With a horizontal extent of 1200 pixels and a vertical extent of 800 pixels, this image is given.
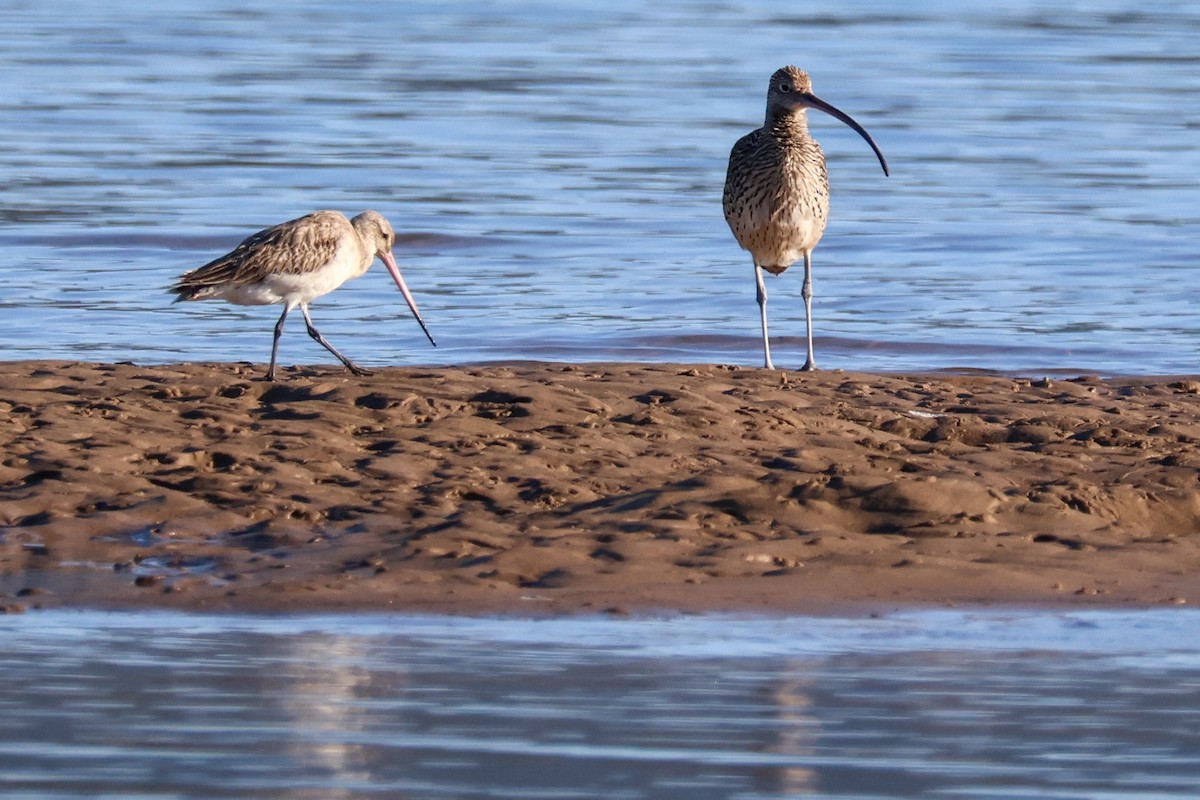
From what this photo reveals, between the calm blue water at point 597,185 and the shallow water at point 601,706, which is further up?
the calm blue water at point 597,185

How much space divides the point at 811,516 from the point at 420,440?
160 cm

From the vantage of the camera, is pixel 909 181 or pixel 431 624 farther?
pixel 909 181

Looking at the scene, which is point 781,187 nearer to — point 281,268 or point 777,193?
point 777,193

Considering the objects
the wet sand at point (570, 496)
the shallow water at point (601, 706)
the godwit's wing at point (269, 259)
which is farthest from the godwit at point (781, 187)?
the shallow water at point (601, 706)

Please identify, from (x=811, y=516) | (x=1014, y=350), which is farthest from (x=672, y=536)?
(x=1014, y=350)

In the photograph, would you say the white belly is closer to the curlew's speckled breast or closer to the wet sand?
the wet sand

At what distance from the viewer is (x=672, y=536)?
24.6 ft

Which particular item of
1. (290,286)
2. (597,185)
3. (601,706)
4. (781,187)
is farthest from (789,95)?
(597,185)

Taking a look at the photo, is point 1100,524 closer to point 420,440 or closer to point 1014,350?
point 420,440

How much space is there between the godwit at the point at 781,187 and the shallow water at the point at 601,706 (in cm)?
496

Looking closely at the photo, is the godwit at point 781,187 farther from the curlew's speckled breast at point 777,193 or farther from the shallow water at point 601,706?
the shallow water at point 601,706

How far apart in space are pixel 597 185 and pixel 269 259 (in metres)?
11.4

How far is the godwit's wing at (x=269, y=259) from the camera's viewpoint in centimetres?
987

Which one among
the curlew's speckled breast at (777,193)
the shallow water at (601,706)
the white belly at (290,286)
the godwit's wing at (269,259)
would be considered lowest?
the shallow water at (601,706)
